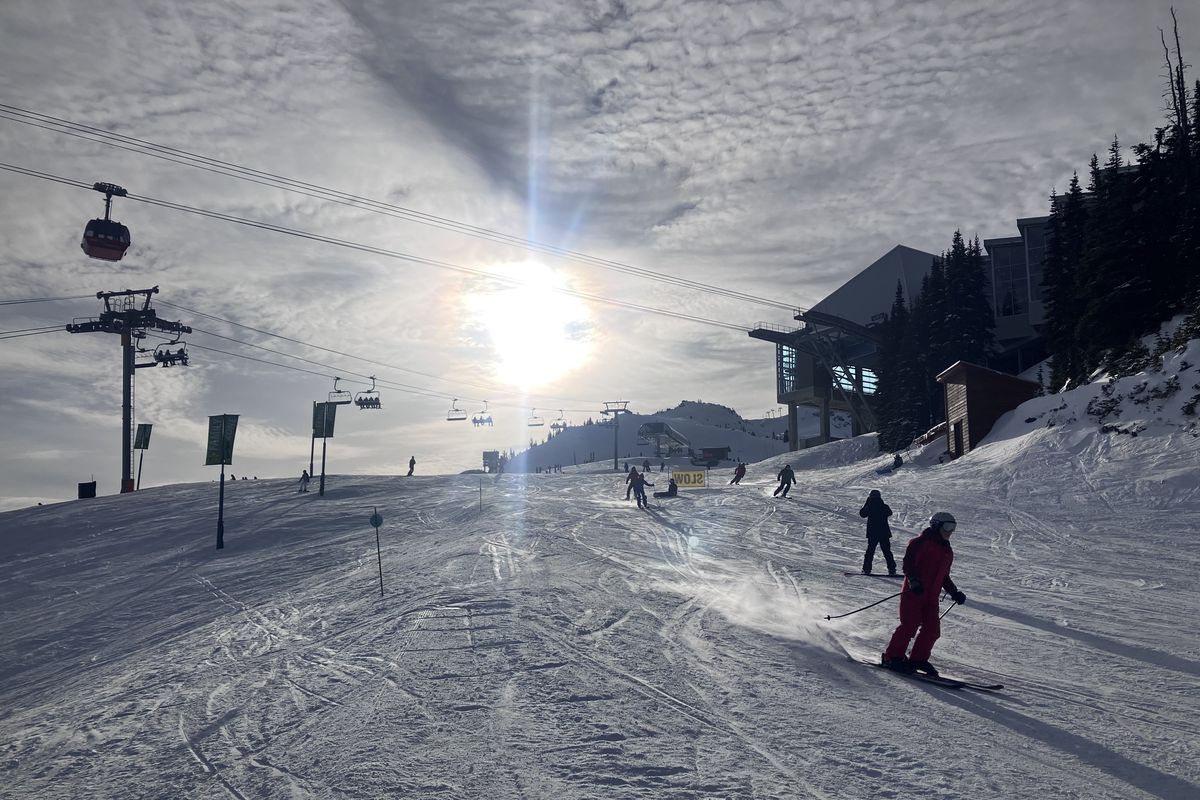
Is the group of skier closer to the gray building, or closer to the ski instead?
the ski

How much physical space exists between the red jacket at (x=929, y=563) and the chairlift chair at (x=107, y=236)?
1558 inches

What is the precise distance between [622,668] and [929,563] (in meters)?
3.30

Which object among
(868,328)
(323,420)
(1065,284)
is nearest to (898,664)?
(323,420)

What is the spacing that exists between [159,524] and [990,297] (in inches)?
2427

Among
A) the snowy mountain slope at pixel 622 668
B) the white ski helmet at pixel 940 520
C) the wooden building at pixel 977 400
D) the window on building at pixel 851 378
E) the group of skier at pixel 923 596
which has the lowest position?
the snowy mountain slope at pixel 622 668

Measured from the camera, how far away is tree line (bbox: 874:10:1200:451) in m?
33.2

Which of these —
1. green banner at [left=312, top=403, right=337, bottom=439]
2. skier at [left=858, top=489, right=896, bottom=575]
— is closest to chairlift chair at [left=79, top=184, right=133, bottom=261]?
green banner at [left=312, top=403, right=337, bottom=439]

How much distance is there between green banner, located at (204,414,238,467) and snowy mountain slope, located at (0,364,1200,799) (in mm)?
5764

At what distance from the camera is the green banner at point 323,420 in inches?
1491

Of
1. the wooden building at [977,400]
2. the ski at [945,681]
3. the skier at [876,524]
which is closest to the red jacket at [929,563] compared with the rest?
the ski at [945,681]

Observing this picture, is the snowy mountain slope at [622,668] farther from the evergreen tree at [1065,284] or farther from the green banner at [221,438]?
the evergreen tree at [1065,284]

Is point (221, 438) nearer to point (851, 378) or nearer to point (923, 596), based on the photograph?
point (923, 596)

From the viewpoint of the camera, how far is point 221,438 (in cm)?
2747

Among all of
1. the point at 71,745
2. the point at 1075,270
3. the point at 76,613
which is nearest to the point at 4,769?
the point at 71,745
